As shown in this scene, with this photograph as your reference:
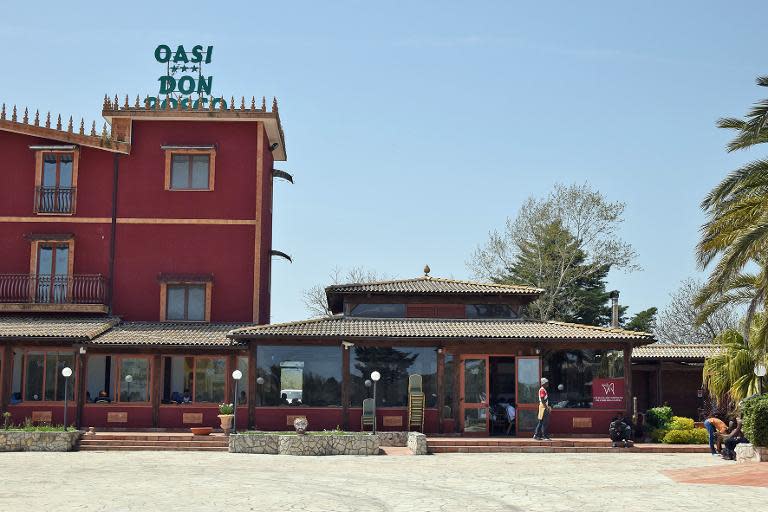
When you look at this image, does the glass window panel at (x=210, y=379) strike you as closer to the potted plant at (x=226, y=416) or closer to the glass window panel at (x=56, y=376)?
the potted plant at (x=226, y=416)

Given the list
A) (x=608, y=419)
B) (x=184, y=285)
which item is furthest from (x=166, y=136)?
(x=608, y=419)

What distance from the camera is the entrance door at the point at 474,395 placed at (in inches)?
1170

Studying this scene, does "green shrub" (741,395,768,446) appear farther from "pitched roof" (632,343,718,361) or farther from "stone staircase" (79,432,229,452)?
"stone staircase" (79,432,229,452)

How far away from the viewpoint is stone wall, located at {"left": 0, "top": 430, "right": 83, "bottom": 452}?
87.6 ft

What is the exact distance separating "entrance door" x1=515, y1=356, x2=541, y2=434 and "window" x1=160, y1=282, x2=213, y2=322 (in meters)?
10.8

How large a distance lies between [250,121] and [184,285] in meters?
6.06

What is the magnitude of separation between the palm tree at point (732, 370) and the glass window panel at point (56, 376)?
19.1 metres

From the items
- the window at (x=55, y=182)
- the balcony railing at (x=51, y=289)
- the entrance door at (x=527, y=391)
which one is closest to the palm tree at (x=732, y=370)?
the entrance door at (x=527, y=391)

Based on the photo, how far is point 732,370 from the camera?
2777 cm

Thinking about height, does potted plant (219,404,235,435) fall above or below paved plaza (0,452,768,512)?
above

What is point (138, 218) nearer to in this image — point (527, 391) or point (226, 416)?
point (226, 416)

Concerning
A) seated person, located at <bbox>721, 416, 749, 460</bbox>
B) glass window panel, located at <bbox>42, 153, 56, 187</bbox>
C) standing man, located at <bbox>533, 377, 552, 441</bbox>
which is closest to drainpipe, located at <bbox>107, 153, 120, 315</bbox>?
glass window panel, located at <bbox>42, 153, 56, 187</bbox>

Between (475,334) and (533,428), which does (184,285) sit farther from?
(533,428)

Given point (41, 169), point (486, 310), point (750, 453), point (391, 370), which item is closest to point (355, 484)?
point (750, 453)
